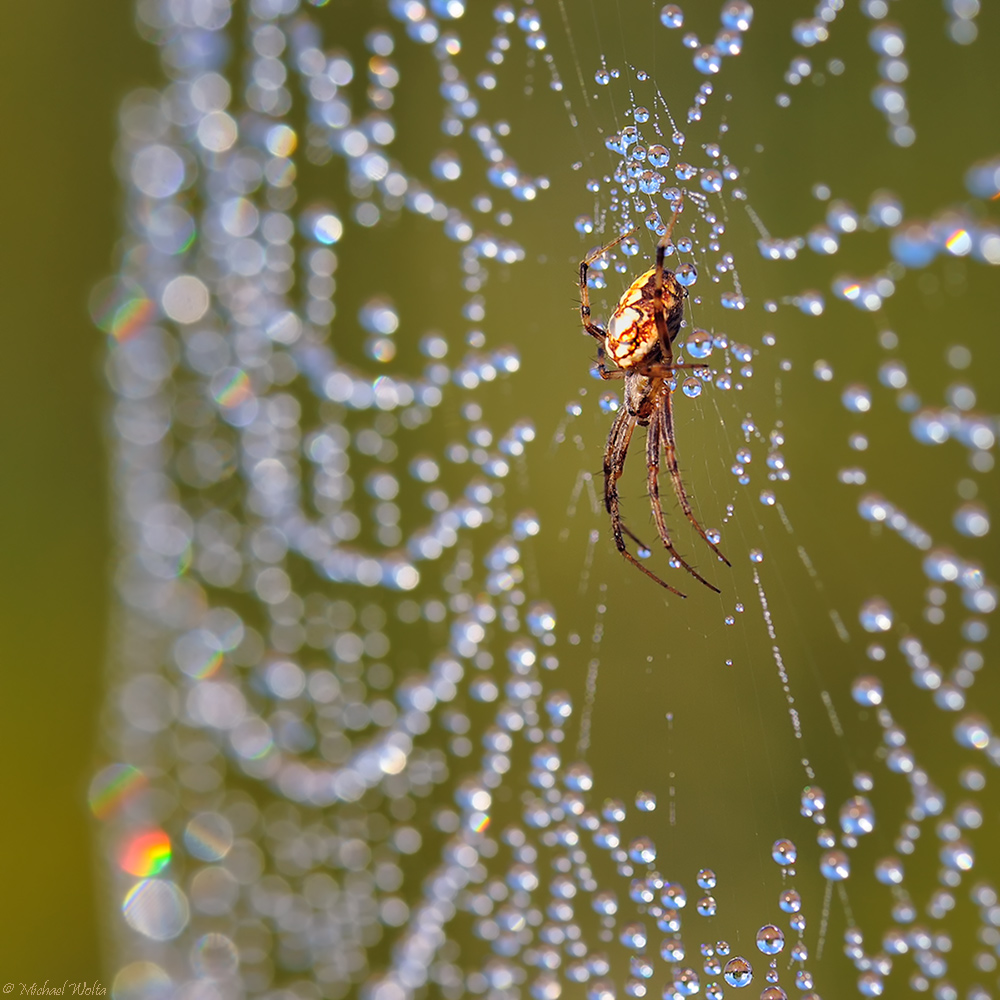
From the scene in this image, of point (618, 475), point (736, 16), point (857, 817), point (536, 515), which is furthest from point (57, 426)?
point (857, 817)

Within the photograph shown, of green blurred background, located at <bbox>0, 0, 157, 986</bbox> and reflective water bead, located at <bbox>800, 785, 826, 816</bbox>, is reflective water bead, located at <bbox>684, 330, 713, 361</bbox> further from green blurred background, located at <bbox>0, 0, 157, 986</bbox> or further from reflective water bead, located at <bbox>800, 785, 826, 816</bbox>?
green blurred background, located at <bbox>0, 0, 157, 986</bbox>

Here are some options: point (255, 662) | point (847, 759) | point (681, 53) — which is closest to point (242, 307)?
point (255, 662)

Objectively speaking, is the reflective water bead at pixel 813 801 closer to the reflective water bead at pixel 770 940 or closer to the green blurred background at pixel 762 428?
the reflective water bead at pixel 770 940

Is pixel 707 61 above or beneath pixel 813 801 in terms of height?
above

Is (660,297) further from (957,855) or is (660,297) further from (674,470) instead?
(957,855)

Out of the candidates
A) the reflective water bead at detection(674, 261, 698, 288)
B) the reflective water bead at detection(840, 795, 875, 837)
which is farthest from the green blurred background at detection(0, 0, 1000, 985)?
the reflective water bead at detection(840, 795, 875, 837)

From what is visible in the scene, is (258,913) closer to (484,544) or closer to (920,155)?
Result: (484,544)
